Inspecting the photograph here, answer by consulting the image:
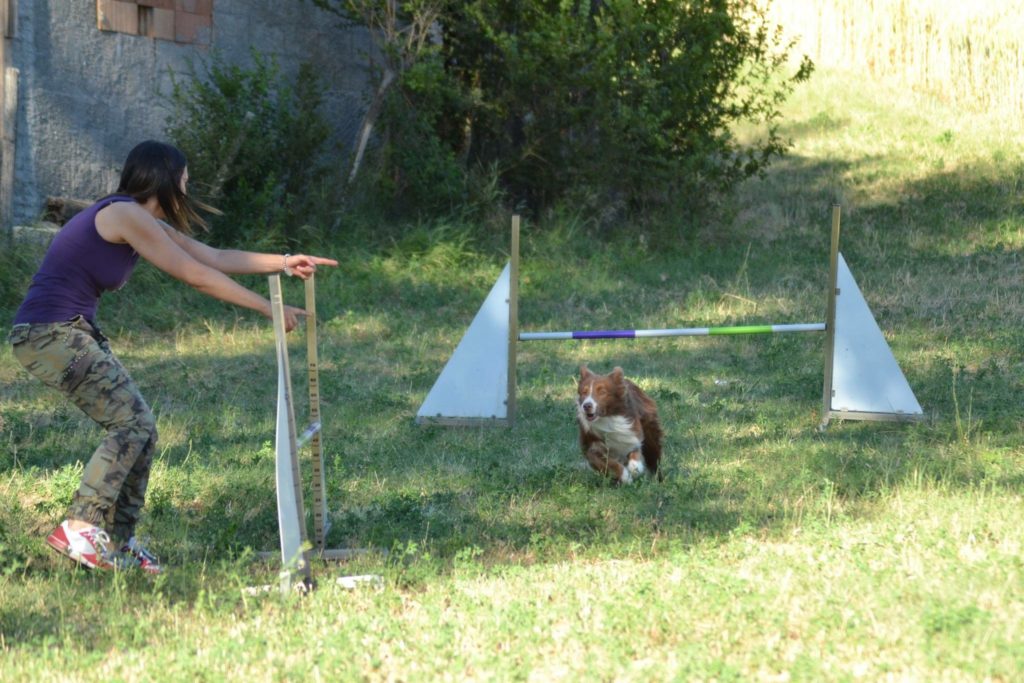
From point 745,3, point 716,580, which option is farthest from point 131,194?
point 745,3

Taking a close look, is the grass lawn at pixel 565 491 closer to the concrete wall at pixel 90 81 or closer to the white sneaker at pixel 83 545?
the white sneaker at pixel 83 545

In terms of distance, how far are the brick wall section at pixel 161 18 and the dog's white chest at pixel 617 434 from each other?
331 inches

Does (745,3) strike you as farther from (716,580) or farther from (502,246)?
(716,580)

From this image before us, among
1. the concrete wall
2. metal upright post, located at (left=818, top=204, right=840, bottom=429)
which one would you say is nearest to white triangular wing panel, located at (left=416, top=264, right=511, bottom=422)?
metal upright post, located at (left=818, top=204, right=840, bottom=429)

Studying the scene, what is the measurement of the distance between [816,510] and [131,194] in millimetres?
3565

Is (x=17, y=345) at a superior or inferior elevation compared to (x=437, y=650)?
superior

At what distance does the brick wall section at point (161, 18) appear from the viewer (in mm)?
12914

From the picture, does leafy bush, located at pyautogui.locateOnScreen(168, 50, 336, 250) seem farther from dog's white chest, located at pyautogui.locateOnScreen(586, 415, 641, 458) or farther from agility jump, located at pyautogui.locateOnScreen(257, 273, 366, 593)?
agility jump, located at pyautogui.locateOnScreen(257, 273, 366, 593)

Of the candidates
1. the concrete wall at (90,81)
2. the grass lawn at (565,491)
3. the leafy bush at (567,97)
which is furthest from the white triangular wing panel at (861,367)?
the concrete wall at (90,81)

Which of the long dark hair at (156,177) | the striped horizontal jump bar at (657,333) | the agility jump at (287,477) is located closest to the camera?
the agility jump at (287,477)

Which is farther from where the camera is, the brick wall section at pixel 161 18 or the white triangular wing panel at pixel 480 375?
the brick wall section at pixel 161 18

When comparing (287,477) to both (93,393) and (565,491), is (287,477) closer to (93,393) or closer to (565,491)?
(93,393)

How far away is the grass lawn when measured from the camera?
4328 mm

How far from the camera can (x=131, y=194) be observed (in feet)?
17.7
